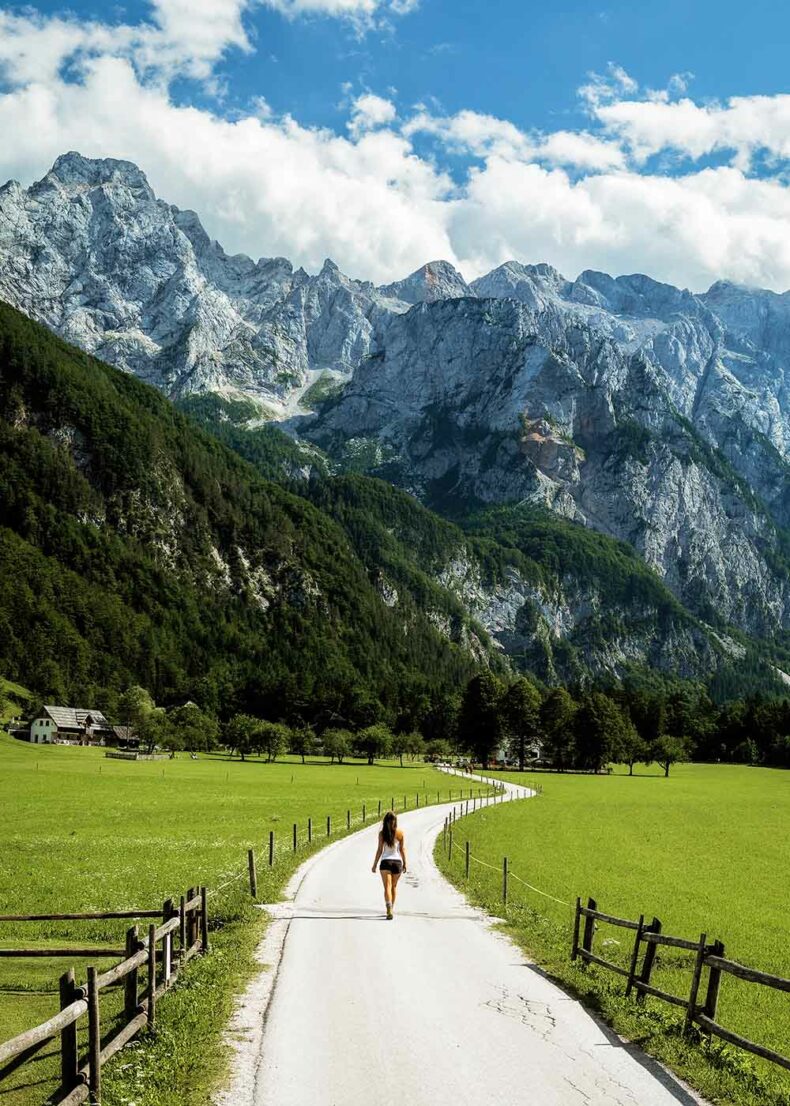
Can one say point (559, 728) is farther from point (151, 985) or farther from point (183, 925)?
point (151, 985)

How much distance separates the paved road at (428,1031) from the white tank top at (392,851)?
6.37 feet

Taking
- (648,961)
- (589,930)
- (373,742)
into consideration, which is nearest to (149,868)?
(589,930)

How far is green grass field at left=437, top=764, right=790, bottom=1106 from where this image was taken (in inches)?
656

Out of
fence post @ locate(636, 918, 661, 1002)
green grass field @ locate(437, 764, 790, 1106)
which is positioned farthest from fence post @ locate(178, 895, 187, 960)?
fence post @ locate(636, 918, 661, 1002)

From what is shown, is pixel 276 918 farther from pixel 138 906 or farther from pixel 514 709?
pixel 514 709

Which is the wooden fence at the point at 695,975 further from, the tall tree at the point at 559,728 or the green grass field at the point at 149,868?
the tall tree at the point at 559,728

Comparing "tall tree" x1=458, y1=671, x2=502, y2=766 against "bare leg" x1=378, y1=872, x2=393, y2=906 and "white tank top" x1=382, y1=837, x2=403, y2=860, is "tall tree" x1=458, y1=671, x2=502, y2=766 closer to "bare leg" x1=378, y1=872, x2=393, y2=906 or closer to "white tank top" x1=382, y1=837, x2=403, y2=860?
"white tank top" x1=382, y1=837, x2=403, y2=860

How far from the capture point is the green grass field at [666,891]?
16.7m

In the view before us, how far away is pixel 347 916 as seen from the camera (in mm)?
26625

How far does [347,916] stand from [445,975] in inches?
319

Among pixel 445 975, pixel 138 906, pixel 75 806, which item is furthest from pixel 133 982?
pixel 75 806

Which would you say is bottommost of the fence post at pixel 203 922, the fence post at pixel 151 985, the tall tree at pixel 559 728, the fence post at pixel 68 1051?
the tall tree at pixel 559 728

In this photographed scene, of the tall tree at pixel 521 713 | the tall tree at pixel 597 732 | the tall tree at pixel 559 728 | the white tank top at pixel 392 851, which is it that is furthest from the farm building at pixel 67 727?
the white tank top at pixel 392 851

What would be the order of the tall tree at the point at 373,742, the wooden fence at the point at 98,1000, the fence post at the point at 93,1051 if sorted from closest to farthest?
the wooden fence at the point at 98,1000 → the fence post at the point at 93,1051 → the tall tree at the point at 373,742
